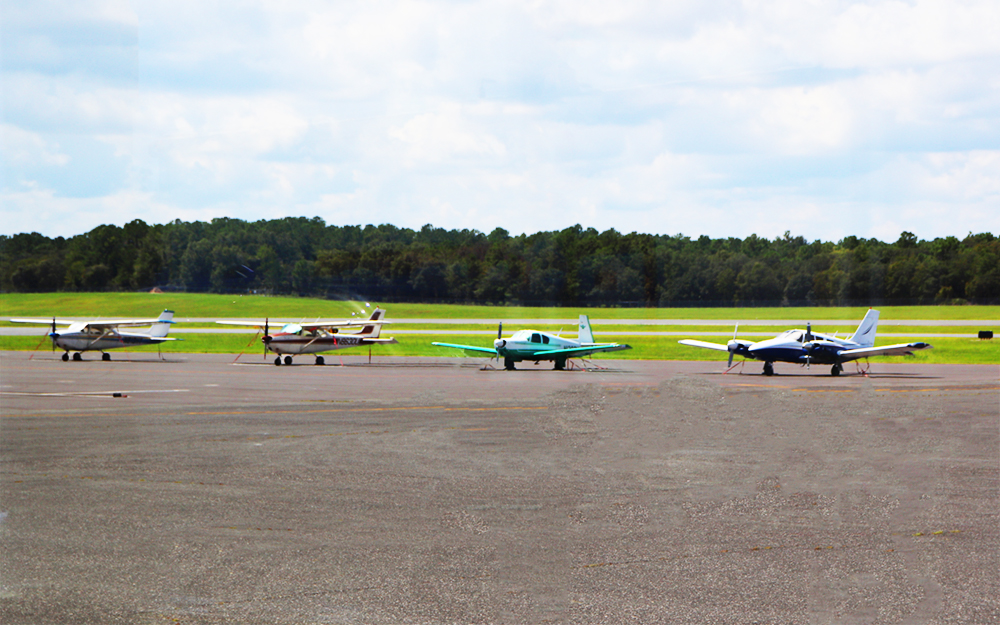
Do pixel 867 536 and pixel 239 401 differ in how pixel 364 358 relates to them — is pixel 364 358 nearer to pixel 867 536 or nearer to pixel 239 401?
pixel 239 401

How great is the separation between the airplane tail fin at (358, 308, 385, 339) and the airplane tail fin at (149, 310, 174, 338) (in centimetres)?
975

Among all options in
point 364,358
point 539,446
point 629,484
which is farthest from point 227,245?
point 629,484

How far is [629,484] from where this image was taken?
10430 millimetres

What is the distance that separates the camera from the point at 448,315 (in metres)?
48.1

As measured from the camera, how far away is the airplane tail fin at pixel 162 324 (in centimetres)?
4275

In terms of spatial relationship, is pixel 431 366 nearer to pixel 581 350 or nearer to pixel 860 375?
pixel 581 350

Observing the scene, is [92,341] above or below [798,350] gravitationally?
below

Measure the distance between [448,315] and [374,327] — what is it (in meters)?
6.52

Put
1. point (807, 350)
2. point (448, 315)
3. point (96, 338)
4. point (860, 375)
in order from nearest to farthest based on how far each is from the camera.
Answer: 1. point (860, 375)
2. point (807, 350)
3. point (96, 338)
4. point (448, 315)

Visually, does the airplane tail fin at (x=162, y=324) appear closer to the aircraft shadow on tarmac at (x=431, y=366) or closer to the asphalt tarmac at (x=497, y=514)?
the aircraft shadow on tarmac at (x=431, y=366)

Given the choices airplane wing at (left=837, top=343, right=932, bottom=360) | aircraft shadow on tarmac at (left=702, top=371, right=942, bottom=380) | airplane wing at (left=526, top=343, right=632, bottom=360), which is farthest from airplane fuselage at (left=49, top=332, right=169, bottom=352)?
airplane wing at (left=837, top=343, right=932, bottom=360)

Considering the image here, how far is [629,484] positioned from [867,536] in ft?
10.2

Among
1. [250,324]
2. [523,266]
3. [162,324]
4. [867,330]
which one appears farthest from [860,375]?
[162,324]

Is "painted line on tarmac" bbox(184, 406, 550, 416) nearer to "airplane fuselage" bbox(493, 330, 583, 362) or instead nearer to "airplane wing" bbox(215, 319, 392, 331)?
"airplane fuselage" bbox(493, 330, 583, 362)
